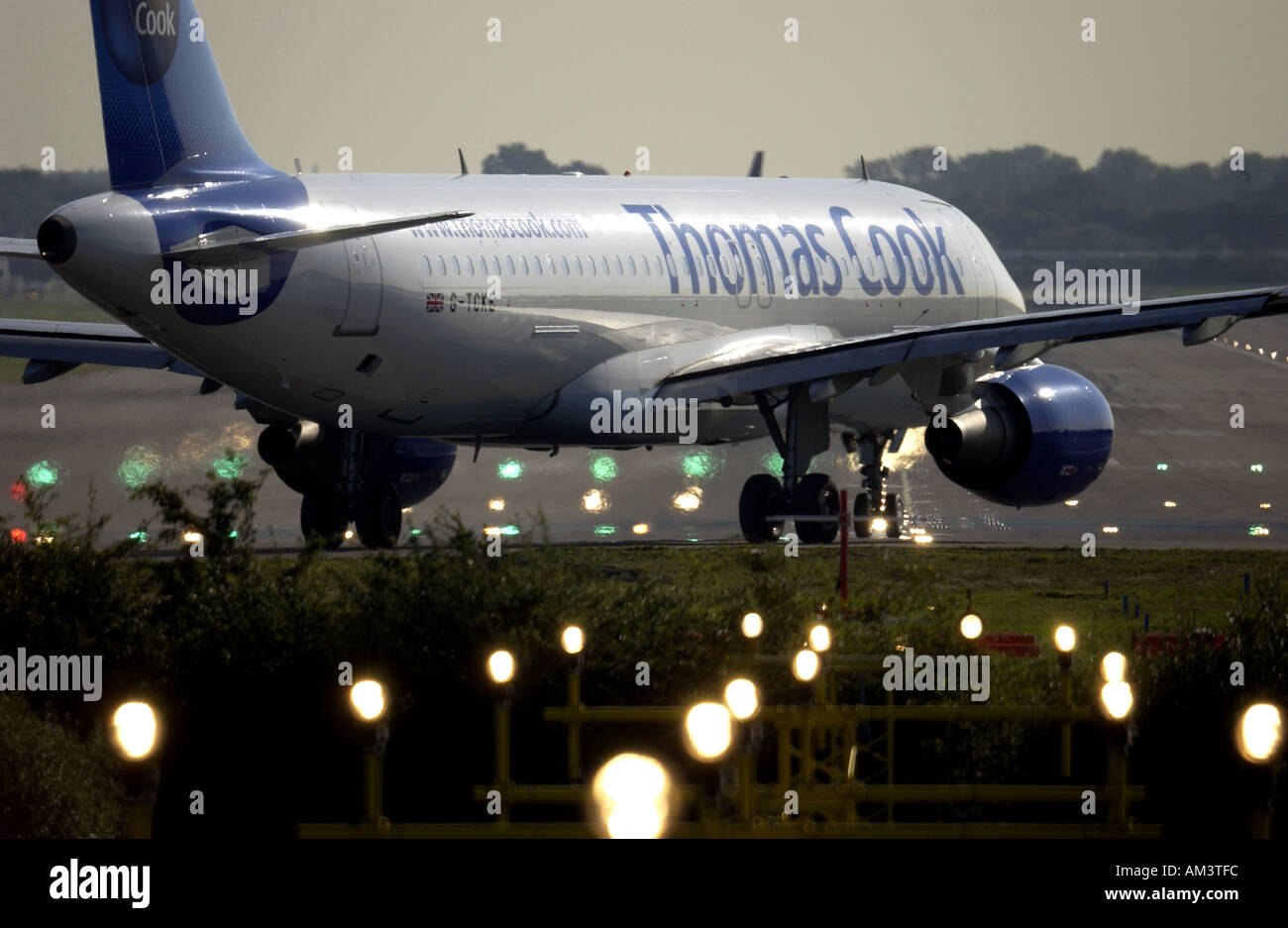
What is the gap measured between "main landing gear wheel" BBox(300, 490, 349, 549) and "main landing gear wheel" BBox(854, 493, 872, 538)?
7.30 meters

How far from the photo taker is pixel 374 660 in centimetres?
1447

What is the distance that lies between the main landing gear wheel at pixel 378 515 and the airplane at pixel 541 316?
0.03 m

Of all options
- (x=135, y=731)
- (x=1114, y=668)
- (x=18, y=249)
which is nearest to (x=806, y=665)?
(x=1114, y=668)

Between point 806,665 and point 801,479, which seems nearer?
point 806,665

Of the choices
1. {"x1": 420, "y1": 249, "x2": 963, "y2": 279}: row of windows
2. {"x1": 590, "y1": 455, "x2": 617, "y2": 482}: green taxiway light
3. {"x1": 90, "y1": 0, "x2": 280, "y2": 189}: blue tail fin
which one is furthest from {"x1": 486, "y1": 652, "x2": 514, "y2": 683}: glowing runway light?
{"x1": 590, "y1": 455, "x2": 617, "y2": 482}: green taxiway light

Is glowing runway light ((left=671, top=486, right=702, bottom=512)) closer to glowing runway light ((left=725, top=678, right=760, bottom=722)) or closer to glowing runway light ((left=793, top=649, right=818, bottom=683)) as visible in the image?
glowing runway light ((left=793, top=649, right=818, bottom=683))

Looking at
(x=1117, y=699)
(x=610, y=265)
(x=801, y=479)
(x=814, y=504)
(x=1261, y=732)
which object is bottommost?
(x=1261, y=732)

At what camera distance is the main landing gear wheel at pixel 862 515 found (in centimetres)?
3048

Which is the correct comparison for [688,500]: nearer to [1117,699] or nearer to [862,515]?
[862,515]

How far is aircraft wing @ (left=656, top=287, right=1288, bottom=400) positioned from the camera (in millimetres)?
24812

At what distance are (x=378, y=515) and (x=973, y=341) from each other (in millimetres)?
7865

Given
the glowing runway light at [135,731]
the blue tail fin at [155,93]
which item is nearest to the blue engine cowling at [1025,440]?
the blue tail fin at [155,93]

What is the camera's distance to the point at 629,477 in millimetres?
36750

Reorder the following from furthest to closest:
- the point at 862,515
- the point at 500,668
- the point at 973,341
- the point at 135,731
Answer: the point at 862,515
the point at 973,341
the point at 500,668
the point at 135,731
